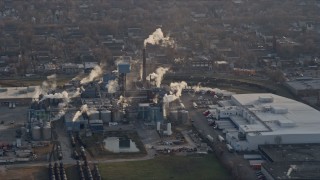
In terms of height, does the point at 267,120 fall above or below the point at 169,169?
→ above

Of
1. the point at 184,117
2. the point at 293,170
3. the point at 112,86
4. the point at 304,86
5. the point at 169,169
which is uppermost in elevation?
the point at 112,86

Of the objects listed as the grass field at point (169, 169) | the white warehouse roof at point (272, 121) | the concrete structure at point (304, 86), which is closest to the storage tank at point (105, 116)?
the grass field at point (169, 169)

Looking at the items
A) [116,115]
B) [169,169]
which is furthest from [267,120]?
[116,115]

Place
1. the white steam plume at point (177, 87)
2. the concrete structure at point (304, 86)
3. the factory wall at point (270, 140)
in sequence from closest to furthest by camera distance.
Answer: the factory wall at point (270, 140) < the white steam plume at point (177, 87) < the concrete structure at point (304, 86)

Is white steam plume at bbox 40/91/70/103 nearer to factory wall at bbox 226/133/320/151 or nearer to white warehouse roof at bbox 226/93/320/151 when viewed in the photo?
white warehouse roof at bbox 226/93/320/151

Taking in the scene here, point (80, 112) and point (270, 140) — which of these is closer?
point (270, 140)

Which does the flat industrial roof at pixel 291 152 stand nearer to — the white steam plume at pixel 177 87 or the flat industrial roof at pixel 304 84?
the white steam plume at pixel 177 87

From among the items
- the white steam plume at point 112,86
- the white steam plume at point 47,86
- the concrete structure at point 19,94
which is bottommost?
the concrete structure at point 19,94

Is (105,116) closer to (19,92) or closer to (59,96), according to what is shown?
(59,96)
